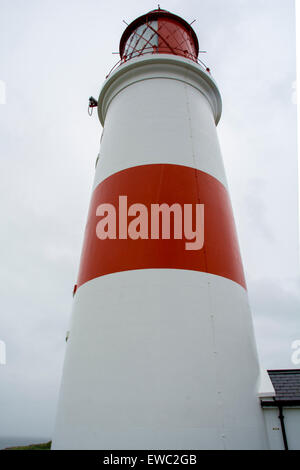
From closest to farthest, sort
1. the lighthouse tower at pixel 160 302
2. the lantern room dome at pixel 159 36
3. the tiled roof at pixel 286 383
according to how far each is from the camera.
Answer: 1. the lighthouse tower at pixel 160 302
2. the tiled roof at pixel 286 383
3. the lantern room dome at pixel 159 36

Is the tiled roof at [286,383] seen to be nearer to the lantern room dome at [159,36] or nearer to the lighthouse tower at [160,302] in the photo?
the lighthouse tower at [160,302]

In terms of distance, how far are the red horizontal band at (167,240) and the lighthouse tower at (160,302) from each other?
0.06ft

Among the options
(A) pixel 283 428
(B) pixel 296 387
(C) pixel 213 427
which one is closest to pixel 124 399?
(C) pixel 213 427

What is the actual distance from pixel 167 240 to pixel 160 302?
2.78ft

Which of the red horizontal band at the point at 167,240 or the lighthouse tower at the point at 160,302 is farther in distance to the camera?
the red horizontal band at the point at 167,240

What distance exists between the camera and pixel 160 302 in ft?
11.7

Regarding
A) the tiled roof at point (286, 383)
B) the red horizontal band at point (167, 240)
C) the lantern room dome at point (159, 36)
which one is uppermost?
the lantern room dome at point (159, 36)

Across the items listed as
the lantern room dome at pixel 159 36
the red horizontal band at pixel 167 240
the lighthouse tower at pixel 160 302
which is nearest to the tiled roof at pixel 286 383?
the lighthouse tower at pixel 160 302

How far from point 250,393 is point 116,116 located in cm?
503

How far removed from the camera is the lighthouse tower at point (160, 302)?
3.12 metres

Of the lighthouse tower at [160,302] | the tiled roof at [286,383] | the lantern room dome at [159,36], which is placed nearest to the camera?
Answer: the lighthouse tower at [160,302]

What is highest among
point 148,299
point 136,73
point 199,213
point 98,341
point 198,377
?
point 136,73

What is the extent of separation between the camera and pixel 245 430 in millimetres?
3266

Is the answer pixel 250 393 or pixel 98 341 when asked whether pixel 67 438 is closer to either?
pixel 98 341
